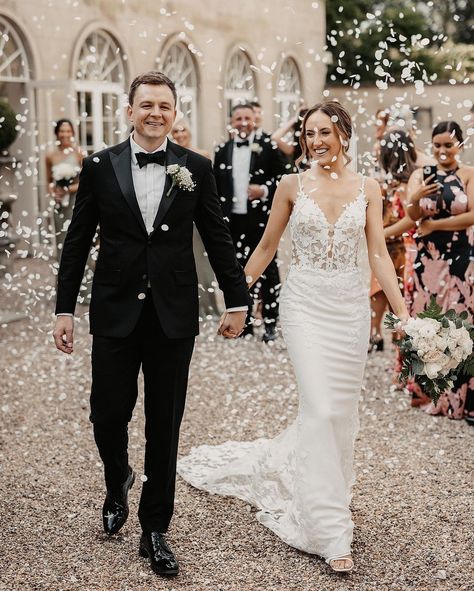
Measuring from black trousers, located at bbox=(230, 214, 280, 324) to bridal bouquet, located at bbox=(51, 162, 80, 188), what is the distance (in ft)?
7.40

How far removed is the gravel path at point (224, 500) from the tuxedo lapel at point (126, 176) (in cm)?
145

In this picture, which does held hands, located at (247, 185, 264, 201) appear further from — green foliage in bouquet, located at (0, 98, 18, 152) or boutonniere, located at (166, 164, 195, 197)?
green foliage in bouquet, located at (0, 98, 18, 152)

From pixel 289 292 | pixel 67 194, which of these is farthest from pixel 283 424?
pixel 67 194

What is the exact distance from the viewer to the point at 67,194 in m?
9.53

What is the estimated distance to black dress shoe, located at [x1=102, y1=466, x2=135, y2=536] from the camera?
3.96m

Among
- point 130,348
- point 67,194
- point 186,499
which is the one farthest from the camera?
point 67,194

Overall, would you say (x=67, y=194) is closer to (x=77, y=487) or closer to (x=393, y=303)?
(x=77, y=487)

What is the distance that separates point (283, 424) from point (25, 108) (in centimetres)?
925

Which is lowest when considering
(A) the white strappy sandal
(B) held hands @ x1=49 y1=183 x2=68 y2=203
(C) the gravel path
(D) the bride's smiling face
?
(C) the gravel path

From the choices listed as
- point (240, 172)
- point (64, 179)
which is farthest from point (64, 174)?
point (240, 172)

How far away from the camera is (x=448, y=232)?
5.99 m

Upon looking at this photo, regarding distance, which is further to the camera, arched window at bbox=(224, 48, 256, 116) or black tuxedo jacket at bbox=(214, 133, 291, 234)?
arched window at bbox=(224, 48, 256, 116)

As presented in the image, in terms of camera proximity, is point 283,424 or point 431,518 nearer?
point 431,518

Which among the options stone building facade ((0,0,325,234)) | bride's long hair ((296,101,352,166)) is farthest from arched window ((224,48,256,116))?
bride's long hair ((296,101,352,166))
